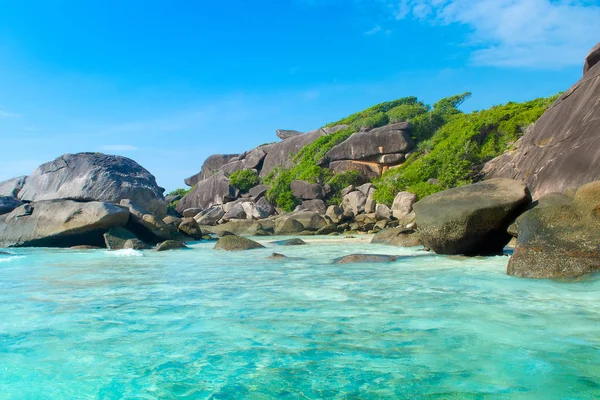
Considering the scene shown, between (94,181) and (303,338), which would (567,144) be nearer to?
(303,338)

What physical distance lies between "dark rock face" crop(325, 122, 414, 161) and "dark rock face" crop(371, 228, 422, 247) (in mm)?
17948

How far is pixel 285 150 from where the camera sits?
140 ft

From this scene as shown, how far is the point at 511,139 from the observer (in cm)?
2581

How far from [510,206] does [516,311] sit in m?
4.41

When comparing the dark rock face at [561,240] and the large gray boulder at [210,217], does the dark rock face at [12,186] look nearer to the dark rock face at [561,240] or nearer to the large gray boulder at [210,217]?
the large gray boulder at [210,217]

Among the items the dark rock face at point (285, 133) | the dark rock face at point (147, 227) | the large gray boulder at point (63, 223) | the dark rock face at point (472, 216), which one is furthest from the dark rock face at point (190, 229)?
the dark rock face at point (285, 133)

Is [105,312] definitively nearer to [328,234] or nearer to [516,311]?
[516,311]

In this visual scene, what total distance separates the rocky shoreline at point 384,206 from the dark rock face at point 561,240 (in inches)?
0.6

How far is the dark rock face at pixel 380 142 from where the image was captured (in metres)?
32.5

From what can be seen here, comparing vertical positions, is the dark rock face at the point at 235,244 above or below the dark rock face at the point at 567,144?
below

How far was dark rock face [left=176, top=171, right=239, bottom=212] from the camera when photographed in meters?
40.8

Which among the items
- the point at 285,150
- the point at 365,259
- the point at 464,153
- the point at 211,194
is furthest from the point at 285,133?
the point at 365,259

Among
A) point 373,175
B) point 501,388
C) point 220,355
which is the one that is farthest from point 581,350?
point 373,175

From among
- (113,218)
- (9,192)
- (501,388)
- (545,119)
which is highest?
(545,119)
